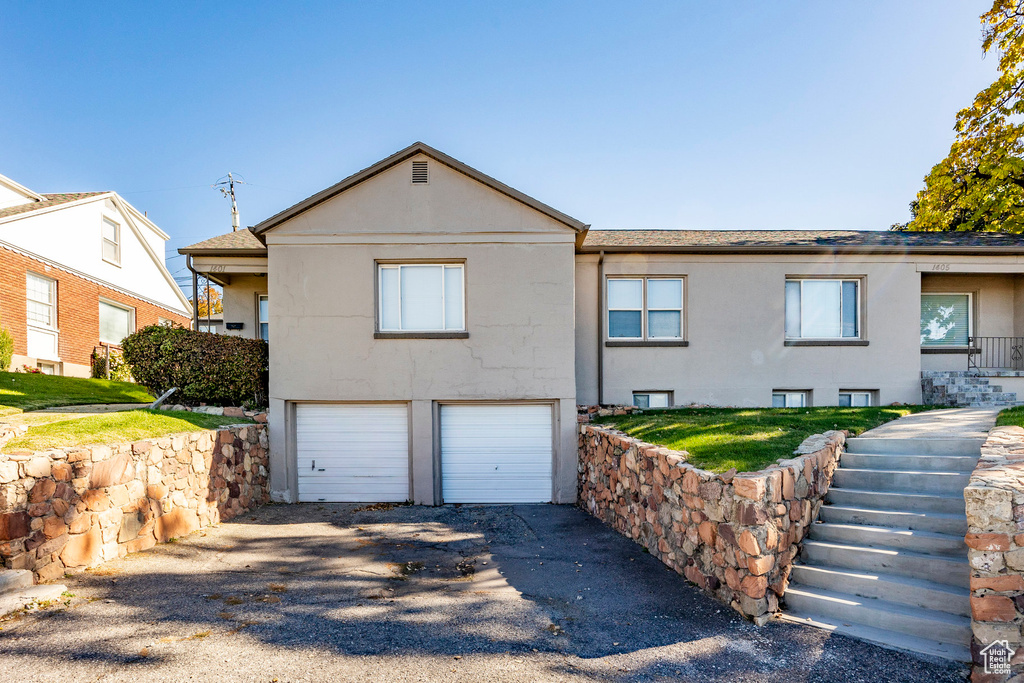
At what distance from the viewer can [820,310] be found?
1196 cm

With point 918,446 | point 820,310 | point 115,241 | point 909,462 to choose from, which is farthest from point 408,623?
point 115,241

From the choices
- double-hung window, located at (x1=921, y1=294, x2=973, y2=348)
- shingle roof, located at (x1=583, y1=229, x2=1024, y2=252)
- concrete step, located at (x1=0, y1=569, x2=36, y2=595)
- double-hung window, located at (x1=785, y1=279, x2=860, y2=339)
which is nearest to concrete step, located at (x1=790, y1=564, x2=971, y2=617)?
shingle roof, located at (x1=583, y1=229, x2=1024, y2=252)

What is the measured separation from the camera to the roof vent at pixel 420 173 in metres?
9.85

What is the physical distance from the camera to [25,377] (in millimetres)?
12086

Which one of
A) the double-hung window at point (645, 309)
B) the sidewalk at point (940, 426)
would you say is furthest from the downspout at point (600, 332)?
the sidewalk at point (940, 426)

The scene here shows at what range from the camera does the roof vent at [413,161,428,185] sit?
985cm

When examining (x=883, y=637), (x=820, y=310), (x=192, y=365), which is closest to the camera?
(x=883, y=637)

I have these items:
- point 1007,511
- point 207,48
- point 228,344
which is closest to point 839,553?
point 1007,511

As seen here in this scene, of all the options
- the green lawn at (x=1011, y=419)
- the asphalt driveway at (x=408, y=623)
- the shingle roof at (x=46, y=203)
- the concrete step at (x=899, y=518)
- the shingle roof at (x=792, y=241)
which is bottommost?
the asphalt driveway at (x=408, y=623)

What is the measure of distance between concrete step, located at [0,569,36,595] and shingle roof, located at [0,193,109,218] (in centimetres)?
1479

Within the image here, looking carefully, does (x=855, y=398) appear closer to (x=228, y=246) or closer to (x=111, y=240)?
(x=228, y=246)

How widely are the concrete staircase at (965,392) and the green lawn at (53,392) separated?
18.1 meters

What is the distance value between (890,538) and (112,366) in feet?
73.0

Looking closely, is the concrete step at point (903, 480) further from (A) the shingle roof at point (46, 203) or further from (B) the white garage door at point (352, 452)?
(A) the shingle roof at point (46, 203)
